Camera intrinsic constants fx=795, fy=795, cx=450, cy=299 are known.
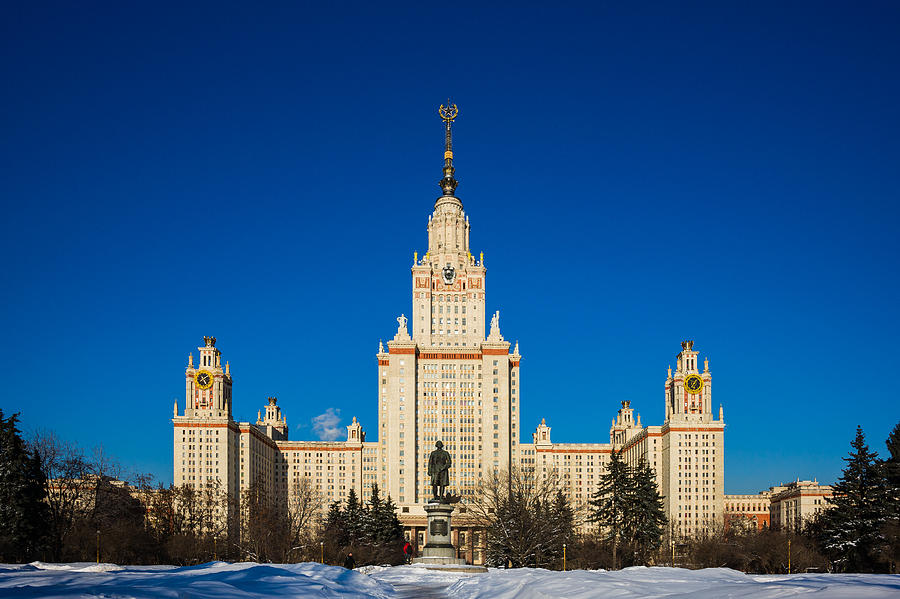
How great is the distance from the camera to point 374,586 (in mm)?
25859

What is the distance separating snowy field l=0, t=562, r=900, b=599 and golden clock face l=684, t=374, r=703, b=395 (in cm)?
12571

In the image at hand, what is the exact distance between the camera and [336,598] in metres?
19.4

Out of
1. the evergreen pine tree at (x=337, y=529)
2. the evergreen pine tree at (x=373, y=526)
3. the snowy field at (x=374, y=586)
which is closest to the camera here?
the snowy field at (x=374, y=586)

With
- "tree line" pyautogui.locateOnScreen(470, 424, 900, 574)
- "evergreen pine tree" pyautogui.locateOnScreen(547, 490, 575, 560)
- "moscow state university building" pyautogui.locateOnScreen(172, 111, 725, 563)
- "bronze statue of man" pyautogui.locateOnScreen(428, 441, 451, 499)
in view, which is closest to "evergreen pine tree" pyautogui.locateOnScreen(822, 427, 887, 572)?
"tree line" pyautogui.locateOnScreen(470, 424, 900, 574)

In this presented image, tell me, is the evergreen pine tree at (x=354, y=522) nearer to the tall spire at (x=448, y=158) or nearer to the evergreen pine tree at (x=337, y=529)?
the evergreen pine tree at (x=337, y=529)

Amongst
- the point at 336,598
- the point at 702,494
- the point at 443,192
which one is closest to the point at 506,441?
the point at 702,494

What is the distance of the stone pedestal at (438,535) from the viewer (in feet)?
152

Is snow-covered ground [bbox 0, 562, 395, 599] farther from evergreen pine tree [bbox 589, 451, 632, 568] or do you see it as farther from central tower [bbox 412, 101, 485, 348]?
central tower [bbox 412, 101, 485, 348]

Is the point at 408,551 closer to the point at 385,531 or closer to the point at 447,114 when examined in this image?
the point at 385,531

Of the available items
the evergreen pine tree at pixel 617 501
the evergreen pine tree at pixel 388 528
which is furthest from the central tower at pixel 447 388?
the evergreen pine tree at pixel 617 501

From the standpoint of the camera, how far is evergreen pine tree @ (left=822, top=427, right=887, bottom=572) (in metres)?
51.5

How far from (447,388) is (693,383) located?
154 ft

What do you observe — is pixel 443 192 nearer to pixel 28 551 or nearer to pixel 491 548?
pixel 491 548

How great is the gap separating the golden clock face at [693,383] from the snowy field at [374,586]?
126 m
